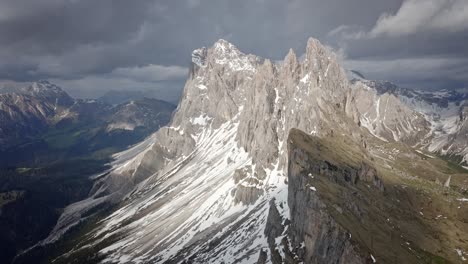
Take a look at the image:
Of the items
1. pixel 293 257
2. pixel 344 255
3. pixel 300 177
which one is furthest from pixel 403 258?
pixel 300 177

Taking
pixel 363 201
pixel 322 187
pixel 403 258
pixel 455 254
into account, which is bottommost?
pixel 455 254

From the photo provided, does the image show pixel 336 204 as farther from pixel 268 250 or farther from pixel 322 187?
pixel 268 250

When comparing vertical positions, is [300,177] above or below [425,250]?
above

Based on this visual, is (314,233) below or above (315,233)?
below

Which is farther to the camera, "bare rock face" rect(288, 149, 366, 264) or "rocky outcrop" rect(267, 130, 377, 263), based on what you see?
"bare rock face" rect(288, 149, 366, 264)

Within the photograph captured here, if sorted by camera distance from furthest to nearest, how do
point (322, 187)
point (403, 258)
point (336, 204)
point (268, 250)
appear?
point (268, 250), point (322, 187), point (336, 204), point (403, 258)

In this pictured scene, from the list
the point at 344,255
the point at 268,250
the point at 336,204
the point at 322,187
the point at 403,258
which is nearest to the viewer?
the point at 344,255

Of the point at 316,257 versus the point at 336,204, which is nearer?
the point at 316,257

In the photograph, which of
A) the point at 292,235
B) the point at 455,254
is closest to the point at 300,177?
the point at 292,235

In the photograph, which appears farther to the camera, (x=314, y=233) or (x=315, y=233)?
(x=314, y=233)

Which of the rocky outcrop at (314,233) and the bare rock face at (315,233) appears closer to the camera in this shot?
the rocky outcrop at (314,233)
